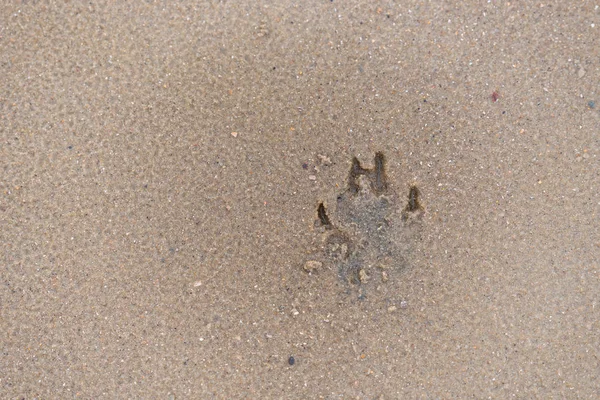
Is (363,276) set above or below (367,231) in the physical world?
below

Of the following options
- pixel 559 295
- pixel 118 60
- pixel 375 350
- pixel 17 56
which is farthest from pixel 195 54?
pixel 559 295

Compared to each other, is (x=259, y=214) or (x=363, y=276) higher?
(x=259, y=214)

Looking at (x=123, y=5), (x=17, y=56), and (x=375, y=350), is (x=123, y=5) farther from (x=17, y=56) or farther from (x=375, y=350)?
(x=375, y=350)

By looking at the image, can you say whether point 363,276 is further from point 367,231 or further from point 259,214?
point 259,214

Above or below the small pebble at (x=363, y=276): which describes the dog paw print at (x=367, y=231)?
above

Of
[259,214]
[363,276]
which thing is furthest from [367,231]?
[259,214]
